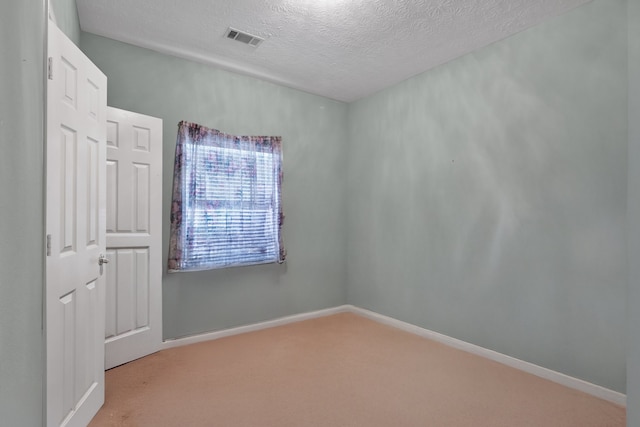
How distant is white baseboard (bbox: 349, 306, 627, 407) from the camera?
2.33 m

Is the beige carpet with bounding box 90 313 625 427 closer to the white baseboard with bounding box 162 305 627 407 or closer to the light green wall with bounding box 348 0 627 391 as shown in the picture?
the white baseboard with bounding box 162 305 627 407

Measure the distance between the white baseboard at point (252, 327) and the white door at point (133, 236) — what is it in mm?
211

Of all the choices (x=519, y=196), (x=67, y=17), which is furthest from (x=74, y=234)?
(x=519, y=196)

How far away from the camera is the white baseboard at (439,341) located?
2.39 metres

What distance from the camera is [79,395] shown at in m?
1.95

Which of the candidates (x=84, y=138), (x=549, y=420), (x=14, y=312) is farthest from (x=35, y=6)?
(x=549, y=420)

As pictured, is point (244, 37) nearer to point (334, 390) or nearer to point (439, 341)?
point (334, 390)

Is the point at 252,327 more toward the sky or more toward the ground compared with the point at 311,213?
more toward the ground

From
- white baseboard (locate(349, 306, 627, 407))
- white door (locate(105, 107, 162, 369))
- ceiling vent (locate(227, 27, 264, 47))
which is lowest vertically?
white baseboard (locate(349, 306, 627, 407))

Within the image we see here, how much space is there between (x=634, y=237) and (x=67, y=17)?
127 inches

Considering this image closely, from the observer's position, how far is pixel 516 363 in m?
2.81

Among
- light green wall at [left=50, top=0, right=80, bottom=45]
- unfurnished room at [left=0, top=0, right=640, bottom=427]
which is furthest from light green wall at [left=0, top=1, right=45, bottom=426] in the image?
light green wall at [left=50, top=0, right=80, bottom=45]

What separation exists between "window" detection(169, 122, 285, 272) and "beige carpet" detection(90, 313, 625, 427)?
2.98ft

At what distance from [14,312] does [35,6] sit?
1.23 metres
